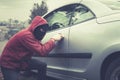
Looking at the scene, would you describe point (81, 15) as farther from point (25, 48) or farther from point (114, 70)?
point (114, 70)

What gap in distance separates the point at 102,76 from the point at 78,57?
46 cm

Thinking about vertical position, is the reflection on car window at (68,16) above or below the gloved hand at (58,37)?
above

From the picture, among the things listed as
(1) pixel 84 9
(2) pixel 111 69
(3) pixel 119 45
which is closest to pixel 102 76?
(2) pixel 111 69

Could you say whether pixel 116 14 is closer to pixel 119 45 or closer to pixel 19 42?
pixel 119 45

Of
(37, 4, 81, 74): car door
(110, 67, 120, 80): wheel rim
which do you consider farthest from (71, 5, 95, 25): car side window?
(110, 67, 120, 80): wheel rim

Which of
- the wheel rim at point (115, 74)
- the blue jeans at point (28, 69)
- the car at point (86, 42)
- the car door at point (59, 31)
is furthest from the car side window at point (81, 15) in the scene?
the wheel rim at point (115, 74)

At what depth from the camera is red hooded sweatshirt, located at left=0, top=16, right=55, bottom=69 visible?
588 centimetres

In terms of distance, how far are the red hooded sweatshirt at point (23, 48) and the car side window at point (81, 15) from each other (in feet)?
1.61

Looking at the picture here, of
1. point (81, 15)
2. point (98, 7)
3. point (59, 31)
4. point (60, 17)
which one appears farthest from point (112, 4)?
point (60, 17)

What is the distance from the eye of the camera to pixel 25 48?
601cm

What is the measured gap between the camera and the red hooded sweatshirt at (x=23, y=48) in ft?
19.3

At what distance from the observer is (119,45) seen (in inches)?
200

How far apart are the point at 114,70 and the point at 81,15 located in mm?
1168

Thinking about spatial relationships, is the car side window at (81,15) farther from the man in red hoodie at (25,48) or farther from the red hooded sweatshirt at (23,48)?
the red hooded sweatshirt at (23,48)
